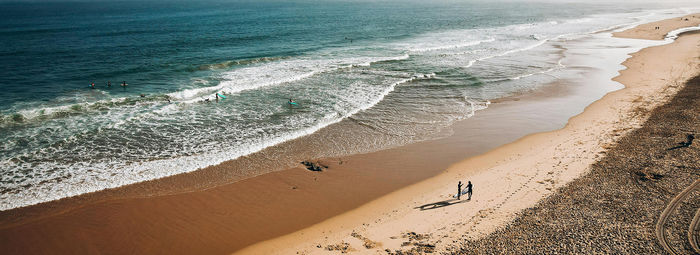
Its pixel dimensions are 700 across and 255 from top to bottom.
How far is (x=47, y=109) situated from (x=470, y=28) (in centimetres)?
6776

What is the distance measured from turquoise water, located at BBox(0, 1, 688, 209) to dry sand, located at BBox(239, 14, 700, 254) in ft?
16.7

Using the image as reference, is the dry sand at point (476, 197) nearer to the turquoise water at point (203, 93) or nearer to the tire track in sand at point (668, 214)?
the tire track in sand at point (668, 214)

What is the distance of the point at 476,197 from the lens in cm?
1370

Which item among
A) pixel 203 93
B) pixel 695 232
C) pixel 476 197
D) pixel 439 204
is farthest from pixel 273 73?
pixel 695 232

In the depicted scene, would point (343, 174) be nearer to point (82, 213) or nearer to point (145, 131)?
point (82, 213)

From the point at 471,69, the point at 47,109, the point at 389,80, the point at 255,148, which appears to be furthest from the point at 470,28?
the point at 47,109

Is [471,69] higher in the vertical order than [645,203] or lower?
higher

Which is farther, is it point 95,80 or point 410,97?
point 95,80

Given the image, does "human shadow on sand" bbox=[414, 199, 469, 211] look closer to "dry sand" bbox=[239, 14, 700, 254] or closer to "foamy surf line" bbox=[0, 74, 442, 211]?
"dry sand" bbox=[239, 14, 700, 254]

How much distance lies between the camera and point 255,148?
18375 mm

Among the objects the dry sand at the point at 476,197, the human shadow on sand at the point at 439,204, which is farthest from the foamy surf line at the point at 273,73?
the human shadow on sand at the point at 439,204

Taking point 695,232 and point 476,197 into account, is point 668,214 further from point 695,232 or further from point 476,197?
point 476,197

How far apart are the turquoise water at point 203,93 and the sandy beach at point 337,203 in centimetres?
163

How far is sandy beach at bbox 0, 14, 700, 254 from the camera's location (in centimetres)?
1157
